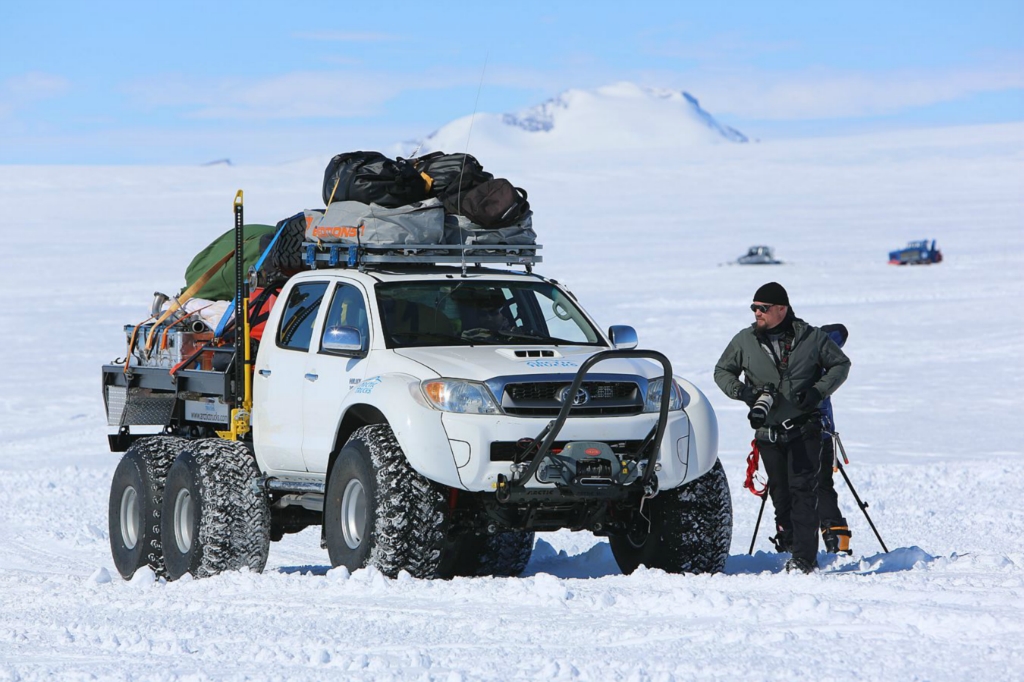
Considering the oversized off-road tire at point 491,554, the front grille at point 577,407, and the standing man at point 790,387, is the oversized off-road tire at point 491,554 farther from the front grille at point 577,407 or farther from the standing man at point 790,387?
the front grille at point 577,407

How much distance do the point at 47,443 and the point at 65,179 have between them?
62149mm

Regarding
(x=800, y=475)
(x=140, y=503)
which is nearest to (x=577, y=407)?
(x=800, y=475)

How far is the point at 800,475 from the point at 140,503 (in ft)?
14.5

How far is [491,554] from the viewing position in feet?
31.4

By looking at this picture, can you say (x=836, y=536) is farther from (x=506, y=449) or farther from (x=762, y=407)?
(x=506, y=449)

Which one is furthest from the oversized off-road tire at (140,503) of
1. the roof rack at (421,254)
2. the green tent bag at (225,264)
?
the roof rack at (421,254)

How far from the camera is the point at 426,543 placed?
7297 mm

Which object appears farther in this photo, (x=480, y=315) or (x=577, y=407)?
(x=480, y=315)

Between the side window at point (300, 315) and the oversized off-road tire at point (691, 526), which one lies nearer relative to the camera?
the oversized off-road tire at point (691, 526)

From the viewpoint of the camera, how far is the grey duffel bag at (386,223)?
8.58 meters

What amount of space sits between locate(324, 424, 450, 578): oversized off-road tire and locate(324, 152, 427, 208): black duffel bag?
170 cm

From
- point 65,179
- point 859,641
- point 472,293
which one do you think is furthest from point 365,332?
point 65,179

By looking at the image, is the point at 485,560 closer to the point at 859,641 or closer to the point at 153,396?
the point at 153,396

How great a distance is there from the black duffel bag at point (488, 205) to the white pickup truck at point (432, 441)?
1.11ft
